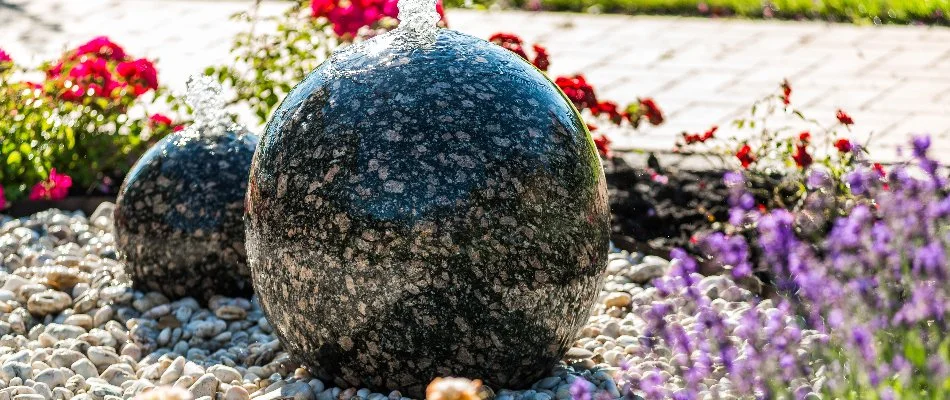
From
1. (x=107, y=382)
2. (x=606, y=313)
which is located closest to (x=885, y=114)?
(x=606, y=313)

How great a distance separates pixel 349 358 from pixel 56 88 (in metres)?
3.32

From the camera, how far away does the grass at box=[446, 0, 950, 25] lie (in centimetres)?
1002

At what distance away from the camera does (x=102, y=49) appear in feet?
21.1

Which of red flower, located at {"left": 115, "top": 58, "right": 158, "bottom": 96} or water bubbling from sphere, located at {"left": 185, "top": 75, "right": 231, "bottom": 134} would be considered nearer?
water bubbling from sphere, located at {"left": 185, "top": 75, "right": 231, "bottom": 134}

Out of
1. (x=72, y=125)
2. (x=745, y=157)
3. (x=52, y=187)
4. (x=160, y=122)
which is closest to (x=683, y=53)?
(x=745, y=157)

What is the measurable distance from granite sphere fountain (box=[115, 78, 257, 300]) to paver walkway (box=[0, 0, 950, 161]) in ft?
8.32

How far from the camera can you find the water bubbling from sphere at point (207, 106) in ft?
16.7

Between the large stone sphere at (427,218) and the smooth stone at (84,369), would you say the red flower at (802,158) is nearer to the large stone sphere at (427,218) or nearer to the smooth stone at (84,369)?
the large stone sphere at (427,218)

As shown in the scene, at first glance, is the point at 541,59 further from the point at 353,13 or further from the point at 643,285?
the point at 643,285

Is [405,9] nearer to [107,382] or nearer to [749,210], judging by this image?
[107,382]

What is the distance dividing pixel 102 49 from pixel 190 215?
6.34ft

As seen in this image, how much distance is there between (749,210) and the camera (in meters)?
5.69

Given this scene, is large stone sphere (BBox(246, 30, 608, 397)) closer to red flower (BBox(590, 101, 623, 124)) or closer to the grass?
red flower (BBox(590, 101, 623, 124))

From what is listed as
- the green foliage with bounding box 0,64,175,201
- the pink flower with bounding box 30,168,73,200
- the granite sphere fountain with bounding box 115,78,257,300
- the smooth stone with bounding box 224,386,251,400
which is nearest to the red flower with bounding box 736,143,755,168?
the granite sphere fountain with bounding box 115,78,257,300
